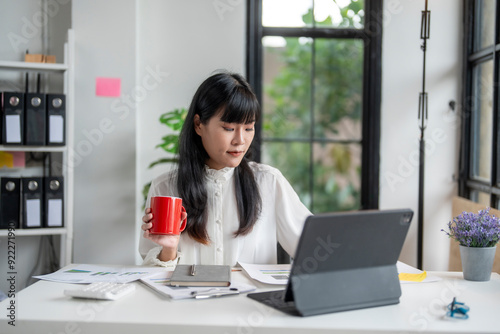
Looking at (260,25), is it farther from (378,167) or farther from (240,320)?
(240,320)

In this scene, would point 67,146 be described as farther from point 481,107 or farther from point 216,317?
point 481,107

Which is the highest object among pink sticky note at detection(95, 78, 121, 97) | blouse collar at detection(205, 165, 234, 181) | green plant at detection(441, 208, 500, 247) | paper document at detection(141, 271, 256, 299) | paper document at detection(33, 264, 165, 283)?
pink sticky note at detection(95, 78, 121, 97)

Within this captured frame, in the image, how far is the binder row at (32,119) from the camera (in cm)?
266

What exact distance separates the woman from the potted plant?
0.55m

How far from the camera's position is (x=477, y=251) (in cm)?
147

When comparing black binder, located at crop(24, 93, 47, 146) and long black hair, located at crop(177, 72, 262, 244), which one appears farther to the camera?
black binder, located at crop(24, 93, 47, 146)

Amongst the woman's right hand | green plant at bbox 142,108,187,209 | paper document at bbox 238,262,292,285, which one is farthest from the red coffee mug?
green plant at bbox 142,108,187,209

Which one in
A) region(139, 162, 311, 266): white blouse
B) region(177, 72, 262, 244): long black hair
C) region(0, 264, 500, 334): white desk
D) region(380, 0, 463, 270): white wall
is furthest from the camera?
region(380, 0, 463, 270): white wall

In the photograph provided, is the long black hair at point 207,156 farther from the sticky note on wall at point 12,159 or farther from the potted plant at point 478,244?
the sticky note on wall at point 12,159

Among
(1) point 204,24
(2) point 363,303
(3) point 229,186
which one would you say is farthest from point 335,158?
(2) point 363,303

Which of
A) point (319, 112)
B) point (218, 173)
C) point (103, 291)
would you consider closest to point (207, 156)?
point (218, 173)

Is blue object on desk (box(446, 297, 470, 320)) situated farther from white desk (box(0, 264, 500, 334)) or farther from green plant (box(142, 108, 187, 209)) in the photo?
green plant (box(142, 108, 187, 209))

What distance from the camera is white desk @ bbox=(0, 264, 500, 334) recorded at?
1.06 m

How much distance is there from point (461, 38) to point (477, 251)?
2035 mm
